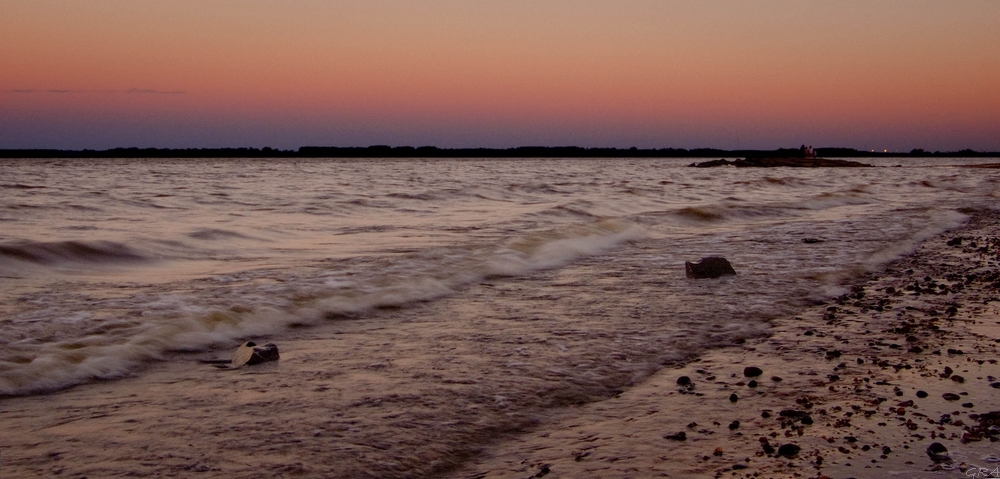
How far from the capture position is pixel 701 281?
307 inches

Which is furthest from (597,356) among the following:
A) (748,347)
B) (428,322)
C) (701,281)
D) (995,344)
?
(701,281)

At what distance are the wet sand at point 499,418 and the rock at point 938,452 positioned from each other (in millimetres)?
41

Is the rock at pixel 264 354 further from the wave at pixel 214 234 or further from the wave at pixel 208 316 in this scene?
the wave at pixel 214 234

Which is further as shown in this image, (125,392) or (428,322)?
(428,322)

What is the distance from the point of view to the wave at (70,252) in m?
9.10

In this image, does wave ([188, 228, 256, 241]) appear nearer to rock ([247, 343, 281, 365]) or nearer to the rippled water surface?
the rippled water surface

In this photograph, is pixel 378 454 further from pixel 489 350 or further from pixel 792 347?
pixel 792 347

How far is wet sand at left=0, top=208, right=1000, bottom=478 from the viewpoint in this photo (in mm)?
3000

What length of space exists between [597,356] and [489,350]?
68 centimetres

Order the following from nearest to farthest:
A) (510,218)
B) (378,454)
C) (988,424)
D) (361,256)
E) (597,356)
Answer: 1. (378,454)
2. (988,424)
3. (597,356)
4. (361,256)
5. (510,218)
